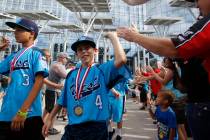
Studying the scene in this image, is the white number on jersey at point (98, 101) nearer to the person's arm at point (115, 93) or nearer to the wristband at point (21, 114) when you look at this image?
the wristband at point (21, 114)

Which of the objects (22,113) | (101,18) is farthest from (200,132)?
(101,18)

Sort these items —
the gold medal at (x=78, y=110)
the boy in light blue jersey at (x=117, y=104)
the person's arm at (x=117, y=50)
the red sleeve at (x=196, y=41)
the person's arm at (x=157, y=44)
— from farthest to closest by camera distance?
the boy in light blue jersey at (x=117, y=104)
the gold medal at (x=78, y=110)
the person's arm at (x=117, y=50)
the person's arm at (x=157, y=44)
the red sleeve at (x=196, y=41)

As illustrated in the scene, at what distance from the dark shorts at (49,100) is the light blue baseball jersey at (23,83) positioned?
15.1 feet

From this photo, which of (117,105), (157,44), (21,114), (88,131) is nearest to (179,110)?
(117,105)

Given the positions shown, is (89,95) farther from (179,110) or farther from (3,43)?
(179,110)

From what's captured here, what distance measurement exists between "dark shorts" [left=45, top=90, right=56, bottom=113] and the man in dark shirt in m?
5.89

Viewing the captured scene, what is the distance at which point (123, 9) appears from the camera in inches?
1777

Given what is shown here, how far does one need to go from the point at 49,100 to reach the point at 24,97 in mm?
4781

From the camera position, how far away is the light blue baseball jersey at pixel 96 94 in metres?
3.12

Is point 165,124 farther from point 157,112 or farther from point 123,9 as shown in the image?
point 123,9

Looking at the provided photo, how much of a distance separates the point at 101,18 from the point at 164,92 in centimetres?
2375

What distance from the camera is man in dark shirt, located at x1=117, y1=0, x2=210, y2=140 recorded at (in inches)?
74.8

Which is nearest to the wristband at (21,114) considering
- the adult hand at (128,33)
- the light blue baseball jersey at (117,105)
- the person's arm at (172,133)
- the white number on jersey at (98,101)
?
the white number on jersey at (98,101)

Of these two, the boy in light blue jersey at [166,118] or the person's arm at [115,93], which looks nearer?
the boy in light blue jersey at [166,118]
